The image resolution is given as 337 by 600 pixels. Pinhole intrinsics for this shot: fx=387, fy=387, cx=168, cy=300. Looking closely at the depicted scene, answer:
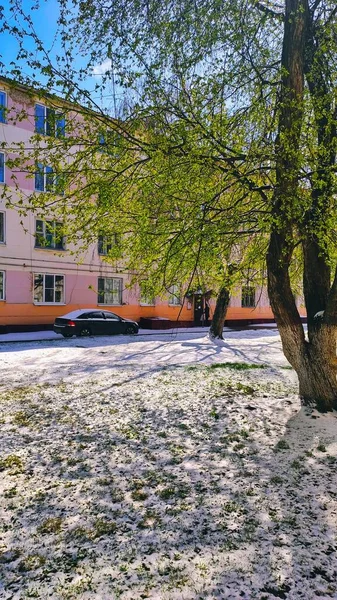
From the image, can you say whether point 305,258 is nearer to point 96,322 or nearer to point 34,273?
point 96,322

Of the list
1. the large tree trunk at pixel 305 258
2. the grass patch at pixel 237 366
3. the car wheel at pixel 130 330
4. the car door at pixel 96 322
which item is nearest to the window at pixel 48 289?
the car door at pixel 96 322

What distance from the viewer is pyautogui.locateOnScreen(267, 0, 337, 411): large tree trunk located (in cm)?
582

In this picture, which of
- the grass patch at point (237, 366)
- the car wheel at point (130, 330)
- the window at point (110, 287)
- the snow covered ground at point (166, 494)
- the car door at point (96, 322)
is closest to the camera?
the snow covered ground at point (166, 494)

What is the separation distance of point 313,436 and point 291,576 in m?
3.00

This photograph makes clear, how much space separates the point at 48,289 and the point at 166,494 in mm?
21397

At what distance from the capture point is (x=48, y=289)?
78.2ft

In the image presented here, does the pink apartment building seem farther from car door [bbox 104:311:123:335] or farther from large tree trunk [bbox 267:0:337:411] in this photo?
large tree trunk [bbox 267:0:337:411]

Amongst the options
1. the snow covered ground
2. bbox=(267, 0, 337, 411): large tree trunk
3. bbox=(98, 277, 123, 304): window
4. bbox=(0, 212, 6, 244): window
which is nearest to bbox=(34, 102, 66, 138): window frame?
bbox=(267, 0, 337, 411): large tree trunk

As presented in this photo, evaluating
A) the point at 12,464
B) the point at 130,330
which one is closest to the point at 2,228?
the point at 130,330

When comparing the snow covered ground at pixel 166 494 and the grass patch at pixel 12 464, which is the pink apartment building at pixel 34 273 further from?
the grass patch at pixel 12 464

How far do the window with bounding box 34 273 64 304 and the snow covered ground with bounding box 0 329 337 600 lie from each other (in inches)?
629

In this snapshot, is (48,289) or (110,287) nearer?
(48,289)

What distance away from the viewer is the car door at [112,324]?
819 inches

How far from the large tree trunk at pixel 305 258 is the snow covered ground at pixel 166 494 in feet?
2.42
